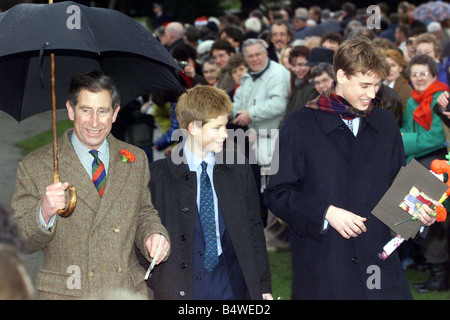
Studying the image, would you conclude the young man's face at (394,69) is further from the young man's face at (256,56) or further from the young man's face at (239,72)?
the young man's face at (239,72)

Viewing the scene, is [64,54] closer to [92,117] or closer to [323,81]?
[92,117]

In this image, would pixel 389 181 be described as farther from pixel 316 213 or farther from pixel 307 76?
pixel 307 76

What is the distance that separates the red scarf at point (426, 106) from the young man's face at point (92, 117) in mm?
3903

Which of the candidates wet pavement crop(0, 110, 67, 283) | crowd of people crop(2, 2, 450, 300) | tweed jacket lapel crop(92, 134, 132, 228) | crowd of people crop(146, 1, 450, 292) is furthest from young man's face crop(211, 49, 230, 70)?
tweed jacket lapel crop(92, 134, 132, 228)

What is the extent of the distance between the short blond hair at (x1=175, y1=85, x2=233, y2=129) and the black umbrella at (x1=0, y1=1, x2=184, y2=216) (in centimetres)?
19

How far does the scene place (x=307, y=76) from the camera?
8.57 metres

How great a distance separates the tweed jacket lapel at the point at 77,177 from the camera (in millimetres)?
4211

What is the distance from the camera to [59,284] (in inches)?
161

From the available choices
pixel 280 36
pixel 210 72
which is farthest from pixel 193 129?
pixel 280 36

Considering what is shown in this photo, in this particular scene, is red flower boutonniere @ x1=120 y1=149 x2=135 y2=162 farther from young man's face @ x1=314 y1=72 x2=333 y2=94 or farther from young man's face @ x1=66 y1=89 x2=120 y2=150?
young man's face @ x1=314 y1=72 x2=333 y2=94

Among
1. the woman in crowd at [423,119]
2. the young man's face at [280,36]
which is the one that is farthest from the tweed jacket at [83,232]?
the young man's face at [280,36]

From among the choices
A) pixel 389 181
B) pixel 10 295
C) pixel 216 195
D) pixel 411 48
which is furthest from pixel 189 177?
pixel 411 48

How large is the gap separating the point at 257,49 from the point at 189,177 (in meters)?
4.70

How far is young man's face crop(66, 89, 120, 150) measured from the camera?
14.0 feet
